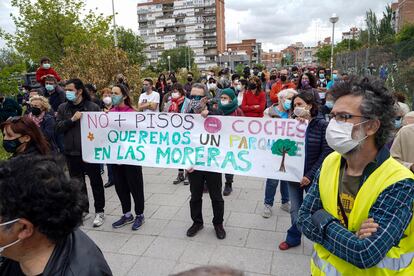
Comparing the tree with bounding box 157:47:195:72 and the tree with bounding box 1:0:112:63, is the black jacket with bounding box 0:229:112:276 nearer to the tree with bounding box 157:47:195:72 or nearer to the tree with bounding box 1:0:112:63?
the tree with bounding box 1:0:112:63

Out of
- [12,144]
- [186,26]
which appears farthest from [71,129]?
[186,26]

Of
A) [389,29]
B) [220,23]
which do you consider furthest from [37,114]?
[220,23]

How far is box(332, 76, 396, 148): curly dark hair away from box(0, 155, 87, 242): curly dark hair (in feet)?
5.26

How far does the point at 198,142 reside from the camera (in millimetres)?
4480

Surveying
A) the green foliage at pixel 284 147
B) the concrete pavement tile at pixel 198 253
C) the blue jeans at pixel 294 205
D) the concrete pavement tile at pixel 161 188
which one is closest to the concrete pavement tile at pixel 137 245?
the concrete pavement tile at pixel 198 253

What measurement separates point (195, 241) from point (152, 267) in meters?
0.69

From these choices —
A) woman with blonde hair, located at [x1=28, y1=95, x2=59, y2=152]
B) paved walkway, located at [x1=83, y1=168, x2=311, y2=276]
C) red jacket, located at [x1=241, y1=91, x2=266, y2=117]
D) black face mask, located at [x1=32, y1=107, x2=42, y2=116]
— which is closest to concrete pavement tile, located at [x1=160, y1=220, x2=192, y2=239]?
paved walkway, located at [x1=83, y1=168, x2=311, y2=276]

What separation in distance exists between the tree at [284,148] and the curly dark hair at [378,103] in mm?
2156

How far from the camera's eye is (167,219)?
4.68 metres

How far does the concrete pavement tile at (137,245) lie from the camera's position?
152 inches

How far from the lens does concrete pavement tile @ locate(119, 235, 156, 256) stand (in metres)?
3.85

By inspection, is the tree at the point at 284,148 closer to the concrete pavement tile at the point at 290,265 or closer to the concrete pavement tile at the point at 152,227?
the concrete pavement tile at the point at 290,265

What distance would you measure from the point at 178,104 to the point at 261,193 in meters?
2.12

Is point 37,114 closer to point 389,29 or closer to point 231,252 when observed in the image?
point 231,252
